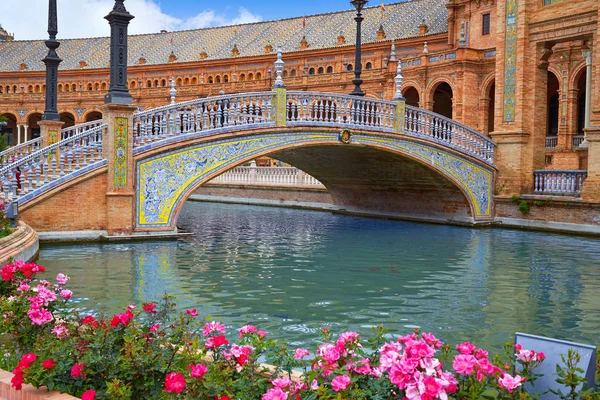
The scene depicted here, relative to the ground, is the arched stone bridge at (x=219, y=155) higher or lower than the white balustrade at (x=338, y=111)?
lower

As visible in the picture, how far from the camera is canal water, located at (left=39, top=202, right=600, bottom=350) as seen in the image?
8.24 metres

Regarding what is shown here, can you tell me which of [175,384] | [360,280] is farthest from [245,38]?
→ [175,384]

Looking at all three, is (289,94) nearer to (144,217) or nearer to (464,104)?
(144,217)

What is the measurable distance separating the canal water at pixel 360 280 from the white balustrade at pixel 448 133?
325cm

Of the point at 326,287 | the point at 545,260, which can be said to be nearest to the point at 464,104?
the point at 545,260

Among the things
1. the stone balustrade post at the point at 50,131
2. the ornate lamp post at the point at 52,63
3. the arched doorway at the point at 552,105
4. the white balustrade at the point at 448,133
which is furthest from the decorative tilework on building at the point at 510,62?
the arched doorway at the point at 552,105

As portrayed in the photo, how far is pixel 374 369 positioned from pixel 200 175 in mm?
12564

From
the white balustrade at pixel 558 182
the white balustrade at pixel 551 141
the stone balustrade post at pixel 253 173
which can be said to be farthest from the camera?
the stone balustrade post at pixel 253 173

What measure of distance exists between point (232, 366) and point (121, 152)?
37.2 ft

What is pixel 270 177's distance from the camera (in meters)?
31.9

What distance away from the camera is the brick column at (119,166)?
47.6 ft

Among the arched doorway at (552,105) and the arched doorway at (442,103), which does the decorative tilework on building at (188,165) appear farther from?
the arched doorway at (442,103)

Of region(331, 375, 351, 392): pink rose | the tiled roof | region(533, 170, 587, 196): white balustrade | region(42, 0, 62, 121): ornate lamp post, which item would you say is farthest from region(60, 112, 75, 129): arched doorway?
region(331, 375, 351, 392): pink rose

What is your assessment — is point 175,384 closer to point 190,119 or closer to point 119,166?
point 119,166
